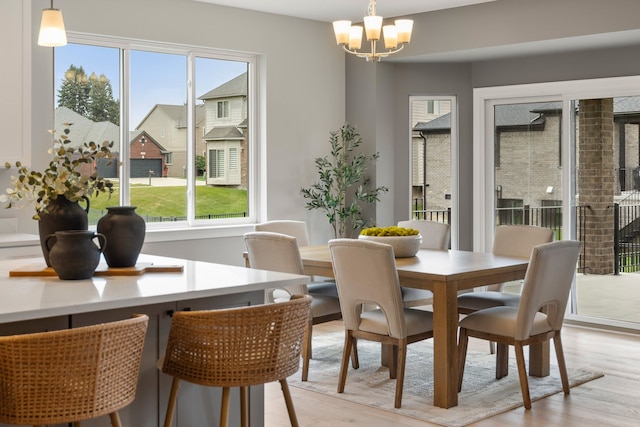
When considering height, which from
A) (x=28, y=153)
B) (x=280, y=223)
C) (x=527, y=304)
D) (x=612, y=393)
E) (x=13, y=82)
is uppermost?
(x=13, y=82)

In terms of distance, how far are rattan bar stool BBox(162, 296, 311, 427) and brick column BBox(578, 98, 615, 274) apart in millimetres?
4602

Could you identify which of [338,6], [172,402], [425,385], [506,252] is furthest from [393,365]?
[338,6]

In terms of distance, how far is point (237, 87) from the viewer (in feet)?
23.4

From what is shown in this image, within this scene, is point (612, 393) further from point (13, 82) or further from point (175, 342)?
point (13, 82)

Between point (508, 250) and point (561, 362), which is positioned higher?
point (508, 250)

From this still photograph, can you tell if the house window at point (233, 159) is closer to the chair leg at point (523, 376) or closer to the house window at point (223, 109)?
the house window at point (223, 109)

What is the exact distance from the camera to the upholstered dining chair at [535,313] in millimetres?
4316

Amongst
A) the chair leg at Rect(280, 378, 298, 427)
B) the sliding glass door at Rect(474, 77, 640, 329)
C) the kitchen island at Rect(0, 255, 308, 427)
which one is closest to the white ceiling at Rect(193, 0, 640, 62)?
the sliding glass door at Rect(474, 77, 640, 329)

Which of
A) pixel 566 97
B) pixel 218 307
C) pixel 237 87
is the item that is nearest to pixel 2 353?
pixel 218 307

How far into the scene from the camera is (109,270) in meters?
3.38

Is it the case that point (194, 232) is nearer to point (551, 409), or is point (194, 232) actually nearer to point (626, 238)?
point (551, 409)

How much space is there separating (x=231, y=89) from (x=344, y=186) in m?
1.33

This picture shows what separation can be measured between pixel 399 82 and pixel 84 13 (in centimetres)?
308

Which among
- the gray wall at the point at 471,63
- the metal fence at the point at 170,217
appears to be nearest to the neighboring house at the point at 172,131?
the metal fence at the point at 170,217
